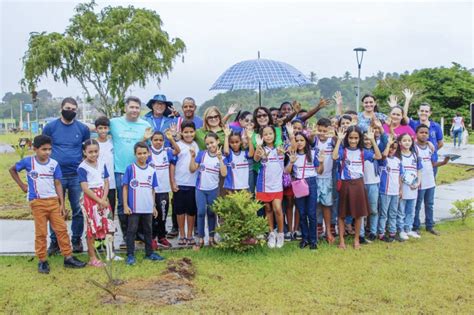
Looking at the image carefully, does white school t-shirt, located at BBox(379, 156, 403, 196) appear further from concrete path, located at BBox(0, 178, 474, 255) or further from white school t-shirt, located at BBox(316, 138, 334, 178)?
concrete path, located at BBox(0, 178, 474, 255)

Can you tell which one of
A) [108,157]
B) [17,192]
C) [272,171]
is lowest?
[17,192]

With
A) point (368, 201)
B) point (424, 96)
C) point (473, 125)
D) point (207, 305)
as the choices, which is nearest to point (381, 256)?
point (368, 201)

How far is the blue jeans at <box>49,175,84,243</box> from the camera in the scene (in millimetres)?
5219

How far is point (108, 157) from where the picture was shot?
207 inches

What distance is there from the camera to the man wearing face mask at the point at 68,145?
5.14 meters

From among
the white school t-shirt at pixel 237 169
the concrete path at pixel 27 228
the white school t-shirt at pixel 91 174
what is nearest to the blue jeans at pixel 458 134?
the concrete path at pixel 27 228

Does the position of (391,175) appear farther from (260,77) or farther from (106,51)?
(106,51)

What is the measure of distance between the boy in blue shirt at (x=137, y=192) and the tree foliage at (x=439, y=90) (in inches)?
1050

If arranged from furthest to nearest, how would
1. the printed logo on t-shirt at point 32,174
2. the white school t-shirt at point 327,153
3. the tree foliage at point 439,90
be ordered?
the tree foliage at point 439,90
the white school t-shirt at point 327,153
the printed logo on t-shirt at point 32,174

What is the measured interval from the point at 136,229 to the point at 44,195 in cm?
108

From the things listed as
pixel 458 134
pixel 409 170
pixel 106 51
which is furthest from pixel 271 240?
pixel 458 134

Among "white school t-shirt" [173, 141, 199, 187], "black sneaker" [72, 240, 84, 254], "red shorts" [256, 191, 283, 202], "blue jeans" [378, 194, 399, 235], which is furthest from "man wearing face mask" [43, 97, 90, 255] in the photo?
"blue jeans" [378, 194, 399, 235]

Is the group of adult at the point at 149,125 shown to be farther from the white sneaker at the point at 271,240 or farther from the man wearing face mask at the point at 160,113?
the white sneaker at the point at 271,240

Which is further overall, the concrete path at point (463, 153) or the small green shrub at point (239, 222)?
the concrete path at point (463, 153)
